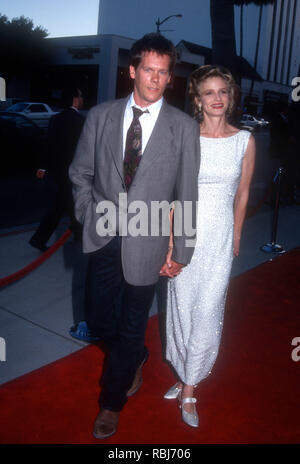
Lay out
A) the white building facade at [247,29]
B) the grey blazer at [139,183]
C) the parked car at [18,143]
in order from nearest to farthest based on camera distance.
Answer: the grey blazer at [139,183] < the parked car at [18,143] < the white building facade at [247,29]

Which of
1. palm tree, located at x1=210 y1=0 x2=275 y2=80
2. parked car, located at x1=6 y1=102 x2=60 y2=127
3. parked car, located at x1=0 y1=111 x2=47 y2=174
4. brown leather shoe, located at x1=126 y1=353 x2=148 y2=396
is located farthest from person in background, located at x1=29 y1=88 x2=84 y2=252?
parked car, located at x1=6 y1=102 x2=60 y2=127

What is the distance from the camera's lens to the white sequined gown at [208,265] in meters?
2.46

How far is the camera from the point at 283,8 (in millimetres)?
65375

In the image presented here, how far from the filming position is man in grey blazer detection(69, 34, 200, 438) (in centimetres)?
219

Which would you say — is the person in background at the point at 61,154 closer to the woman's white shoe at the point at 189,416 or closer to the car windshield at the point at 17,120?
the woman's white shoe at the point at 189,416

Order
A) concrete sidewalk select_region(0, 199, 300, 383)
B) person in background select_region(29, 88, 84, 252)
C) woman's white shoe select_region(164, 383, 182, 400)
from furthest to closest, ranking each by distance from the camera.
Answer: person in background select_region(29, 88, 84, 252), concrete sidewalk select_region(0, 199, 300, 383), woman's white shoe select_region(164, 383, 182, 400)

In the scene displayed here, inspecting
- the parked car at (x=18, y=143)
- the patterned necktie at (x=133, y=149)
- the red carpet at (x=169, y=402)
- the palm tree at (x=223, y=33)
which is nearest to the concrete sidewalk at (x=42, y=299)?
the red carpet at (x=169, y=402)

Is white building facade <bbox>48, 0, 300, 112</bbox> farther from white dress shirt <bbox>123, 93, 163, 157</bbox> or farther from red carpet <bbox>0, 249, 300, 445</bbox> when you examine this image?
white dress shirt <bbox>123, 93, 163, 157</bbox>

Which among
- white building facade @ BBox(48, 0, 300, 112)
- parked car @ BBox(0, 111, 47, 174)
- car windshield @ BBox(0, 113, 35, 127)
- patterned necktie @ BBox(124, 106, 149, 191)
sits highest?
white building facade @ BBox(48, 0, 300, 112)

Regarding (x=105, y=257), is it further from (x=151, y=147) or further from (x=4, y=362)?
(x=4, y=362)

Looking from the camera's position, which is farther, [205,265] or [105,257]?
[205,265]

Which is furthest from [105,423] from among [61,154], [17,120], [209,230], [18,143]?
[17,120]

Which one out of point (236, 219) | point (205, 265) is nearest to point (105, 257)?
point (205, 265)
